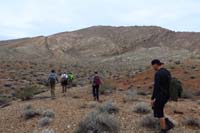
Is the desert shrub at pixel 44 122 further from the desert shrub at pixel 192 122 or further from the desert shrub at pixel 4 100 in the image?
the desert shrub at pixel 4 100

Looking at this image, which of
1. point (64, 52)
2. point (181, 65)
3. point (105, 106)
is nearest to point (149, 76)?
point (181, 65)

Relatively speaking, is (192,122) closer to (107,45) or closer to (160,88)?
(160,88)

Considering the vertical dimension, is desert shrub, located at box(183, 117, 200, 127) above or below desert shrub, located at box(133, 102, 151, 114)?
below

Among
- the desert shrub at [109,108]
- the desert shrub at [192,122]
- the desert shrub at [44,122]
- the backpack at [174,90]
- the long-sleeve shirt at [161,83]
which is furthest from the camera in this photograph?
the backpack at [174,90]

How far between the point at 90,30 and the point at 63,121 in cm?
11751

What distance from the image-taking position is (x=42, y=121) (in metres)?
14.8

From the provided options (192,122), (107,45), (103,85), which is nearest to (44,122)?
(192,122)

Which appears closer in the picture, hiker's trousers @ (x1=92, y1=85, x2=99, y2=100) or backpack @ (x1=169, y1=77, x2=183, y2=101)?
hiker's trousers @ (x1=92, y1=85, x2=99, y2=100)

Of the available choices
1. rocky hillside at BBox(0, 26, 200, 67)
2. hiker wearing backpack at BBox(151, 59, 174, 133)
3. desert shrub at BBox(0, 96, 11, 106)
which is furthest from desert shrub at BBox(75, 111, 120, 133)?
rocky hillside at BBox(0, 26, 200, 67)

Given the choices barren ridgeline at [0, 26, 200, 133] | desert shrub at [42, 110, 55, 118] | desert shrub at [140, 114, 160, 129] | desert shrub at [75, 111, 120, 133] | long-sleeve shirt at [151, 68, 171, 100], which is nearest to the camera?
long-sleeve shirt at [151, 68, 171, 100]

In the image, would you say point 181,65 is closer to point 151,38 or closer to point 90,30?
point 151,38

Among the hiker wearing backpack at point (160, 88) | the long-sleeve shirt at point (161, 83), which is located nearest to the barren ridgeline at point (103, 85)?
the hiker wearing backpack at point (160, 88)

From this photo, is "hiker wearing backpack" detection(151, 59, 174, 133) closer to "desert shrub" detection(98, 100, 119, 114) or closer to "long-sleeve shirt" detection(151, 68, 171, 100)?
"long-sleeve shirt" detection(151, 68, 171, 100)

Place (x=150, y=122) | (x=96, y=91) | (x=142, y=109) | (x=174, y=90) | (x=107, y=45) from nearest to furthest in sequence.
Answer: (x=150, y=122) < (x=142, y=109) < (x=96, y=91) < (x=174, y=90) < (x=107, y=45)
